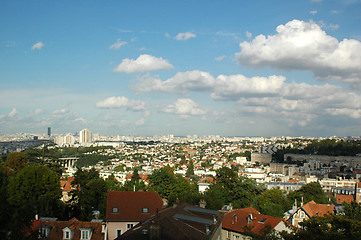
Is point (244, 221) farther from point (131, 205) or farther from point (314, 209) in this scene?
point (314, 209)

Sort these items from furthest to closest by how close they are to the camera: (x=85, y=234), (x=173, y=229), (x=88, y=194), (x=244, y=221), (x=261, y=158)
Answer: (x=261, y=158) → (x=88, y=194) → (x=244, y=221) → (x=85, y=234) → (x=173, y=229)

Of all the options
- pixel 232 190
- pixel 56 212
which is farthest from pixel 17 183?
pixel 232 190

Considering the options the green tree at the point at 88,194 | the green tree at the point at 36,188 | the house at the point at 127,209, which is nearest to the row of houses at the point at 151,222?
the house at the point at 127,209

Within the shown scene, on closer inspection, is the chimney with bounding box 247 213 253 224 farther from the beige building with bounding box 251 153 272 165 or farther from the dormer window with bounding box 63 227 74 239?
the beige building with bounding box 251 153 272 165

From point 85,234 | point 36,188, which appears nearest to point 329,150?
point 36,188

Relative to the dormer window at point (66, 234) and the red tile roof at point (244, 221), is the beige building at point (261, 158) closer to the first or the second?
the red tile roof at point (244, 221)
